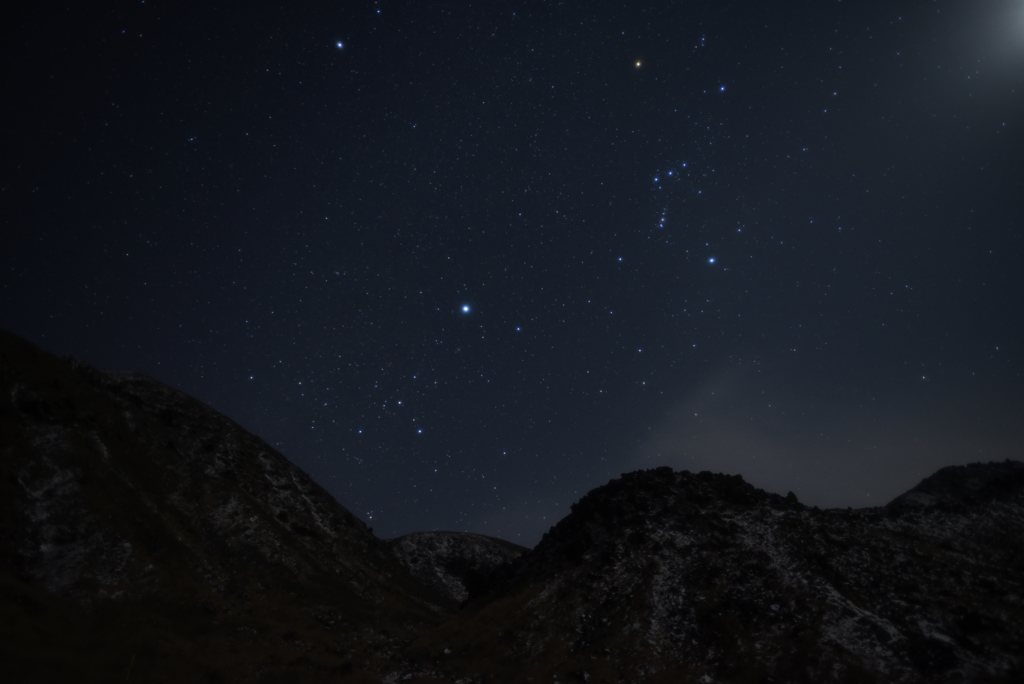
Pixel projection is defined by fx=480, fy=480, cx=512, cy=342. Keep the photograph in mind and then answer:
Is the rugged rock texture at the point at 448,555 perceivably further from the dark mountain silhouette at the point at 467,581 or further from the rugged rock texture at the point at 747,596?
the rugged rock texture at the point at 747,596

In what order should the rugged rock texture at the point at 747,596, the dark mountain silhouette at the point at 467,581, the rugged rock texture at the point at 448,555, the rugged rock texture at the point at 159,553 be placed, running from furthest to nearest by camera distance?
the rugged rock texture at the point at 448,555
the rugged rock texture at the point at 159,553
the dark mountain silhouette at the point at 467,581
the rugged rock texture at the point at 747,596

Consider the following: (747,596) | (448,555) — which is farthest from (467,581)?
(448,555)

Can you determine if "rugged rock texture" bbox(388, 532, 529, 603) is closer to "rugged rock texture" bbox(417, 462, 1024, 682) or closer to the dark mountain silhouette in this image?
the dark mountain silhouette

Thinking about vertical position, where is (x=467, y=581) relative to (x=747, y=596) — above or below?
above

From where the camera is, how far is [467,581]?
41.5 meters

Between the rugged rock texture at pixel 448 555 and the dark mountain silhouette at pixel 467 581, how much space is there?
653 inches

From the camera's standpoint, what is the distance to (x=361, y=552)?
156ft

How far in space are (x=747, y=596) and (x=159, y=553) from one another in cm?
3531

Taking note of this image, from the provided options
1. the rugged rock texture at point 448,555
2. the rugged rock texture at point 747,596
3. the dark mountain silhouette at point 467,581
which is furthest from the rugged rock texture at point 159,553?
the rugged rock texture at point 448,555

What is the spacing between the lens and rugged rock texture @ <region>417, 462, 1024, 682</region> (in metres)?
21.2

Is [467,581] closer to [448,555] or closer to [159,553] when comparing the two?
[159,553]

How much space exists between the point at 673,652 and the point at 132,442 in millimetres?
41304

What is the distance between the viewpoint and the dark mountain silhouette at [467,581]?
2173 centimetres

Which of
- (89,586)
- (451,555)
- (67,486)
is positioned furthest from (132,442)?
(451,555)
